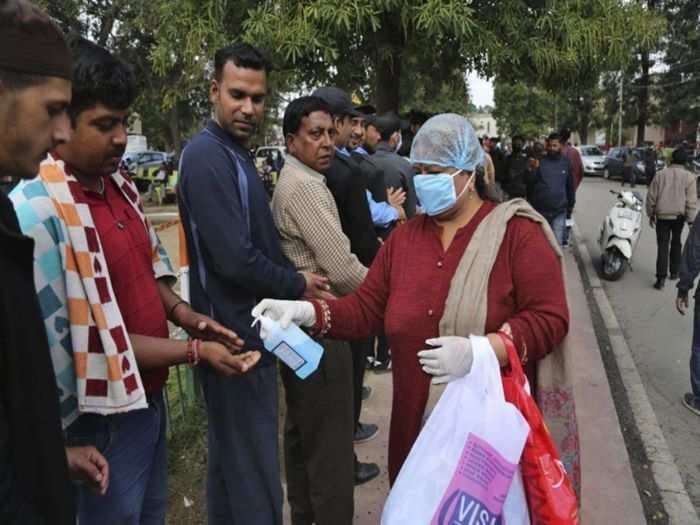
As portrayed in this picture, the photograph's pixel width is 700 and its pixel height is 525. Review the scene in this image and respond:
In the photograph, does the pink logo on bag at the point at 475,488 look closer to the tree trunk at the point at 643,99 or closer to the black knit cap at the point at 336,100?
the black knit cap at the point at 336,100

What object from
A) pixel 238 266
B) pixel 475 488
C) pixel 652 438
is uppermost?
pixel 238 266

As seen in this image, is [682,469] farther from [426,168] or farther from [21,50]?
[21,50]

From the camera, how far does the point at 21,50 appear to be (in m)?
1.17

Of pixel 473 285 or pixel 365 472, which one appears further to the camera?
pixel 365 472

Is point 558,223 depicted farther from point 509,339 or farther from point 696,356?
point 509,339

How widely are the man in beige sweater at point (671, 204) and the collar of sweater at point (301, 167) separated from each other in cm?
662

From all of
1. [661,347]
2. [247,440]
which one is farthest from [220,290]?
[661,347]

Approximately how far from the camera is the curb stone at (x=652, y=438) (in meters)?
3.38

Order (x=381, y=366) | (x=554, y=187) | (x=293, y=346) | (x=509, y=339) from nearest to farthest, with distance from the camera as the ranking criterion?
(x=509, y=339), (x=293, y=346), (x=381, y=366), (x=554, y=187)

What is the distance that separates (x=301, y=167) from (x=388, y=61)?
3650mm

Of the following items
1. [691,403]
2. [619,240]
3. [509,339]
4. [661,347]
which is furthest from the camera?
[619,240]

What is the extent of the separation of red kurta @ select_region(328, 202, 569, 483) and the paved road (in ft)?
7.37

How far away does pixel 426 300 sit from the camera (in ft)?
→ 6.86

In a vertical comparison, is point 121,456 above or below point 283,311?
below
